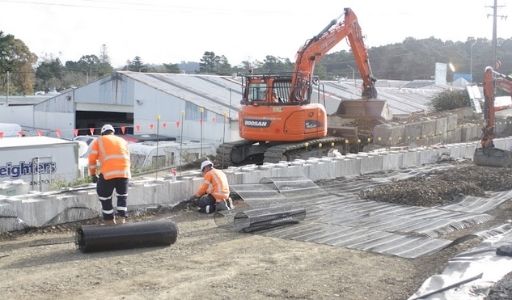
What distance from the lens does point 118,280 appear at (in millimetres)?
6523

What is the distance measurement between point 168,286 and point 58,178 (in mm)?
13516

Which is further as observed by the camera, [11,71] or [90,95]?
[11,71]

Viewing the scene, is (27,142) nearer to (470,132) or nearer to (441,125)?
(441,125)

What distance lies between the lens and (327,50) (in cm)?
1938

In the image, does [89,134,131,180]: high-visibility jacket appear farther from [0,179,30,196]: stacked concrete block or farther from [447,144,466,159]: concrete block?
[447,144,466,159]: concrete block

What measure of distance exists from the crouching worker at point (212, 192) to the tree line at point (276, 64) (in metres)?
55.8

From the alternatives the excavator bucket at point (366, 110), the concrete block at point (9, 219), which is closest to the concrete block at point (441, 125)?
the excavator bucket at point (366, 110)

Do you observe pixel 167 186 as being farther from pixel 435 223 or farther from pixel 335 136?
pixel 335 136

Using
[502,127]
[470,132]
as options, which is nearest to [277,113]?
[470,132]

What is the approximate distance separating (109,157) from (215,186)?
243 cm

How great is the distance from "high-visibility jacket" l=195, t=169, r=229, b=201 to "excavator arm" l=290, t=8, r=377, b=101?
23.9 ft

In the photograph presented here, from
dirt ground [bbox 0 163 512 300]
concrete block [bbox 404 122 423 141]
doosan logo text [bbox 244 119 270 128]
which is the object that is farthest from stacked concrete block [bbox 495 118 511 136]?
dirt ground [bbox 0 163 512 300]

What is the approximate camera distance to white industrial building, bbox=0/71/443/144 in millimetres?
32969

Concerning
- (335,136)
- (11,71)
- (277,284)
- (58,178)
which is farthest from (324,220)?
(11,71)
